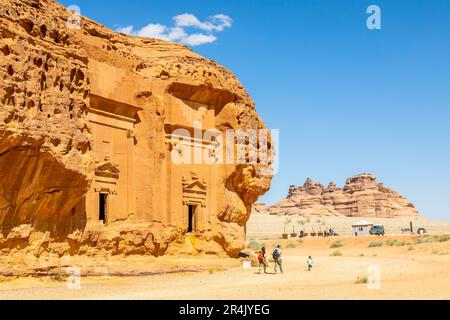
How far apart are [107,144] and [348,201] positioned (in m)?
160

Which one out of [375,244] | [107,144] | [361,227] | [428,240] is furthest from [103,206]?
[361,227]

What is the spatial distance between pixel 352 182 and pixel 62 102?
174m

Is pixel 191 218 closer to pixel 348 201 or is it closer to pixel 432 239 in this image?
pixel 432 239

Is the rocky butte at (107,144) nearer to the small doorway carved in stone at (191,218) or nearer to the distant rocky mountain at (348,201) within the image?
the small doorway carved in stone at (191,218)

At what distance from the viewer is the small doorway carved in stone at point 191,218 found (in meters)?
28.3

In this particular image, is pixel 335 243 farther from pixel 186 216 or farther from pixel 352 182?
pixel 352 182


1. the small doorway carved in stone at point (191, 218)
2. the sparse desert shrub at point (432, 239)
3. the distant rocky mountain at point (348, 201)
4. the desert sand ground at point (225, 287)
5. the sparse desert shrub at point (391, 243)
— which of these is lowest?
the desert sand ground at point (225, 287)

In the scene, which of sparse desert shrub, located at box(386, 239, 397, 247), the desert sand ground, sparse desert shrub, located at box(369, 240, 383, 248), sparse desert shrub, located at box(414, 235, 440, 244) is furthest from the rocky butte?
sparse desert shrub, located at box(369, 240, 383, 248)

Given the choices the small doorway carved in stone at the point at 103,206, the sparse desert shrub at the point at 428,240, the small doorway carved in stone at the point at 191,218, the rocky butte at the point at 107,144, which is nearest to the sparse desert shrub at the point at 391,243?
the sparse desert shrub at the point at 428,240

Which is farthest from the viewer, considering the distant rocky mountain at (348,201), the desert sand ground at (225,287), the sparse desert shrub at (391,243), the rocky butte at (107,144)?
the distant rocky mountain at (348,201)

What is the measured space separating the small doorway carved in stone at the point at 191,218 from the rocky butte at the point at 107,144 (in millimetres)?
48

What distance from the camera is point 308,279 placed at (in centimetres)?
2344

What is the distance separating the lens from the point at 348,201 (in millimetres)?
178375
